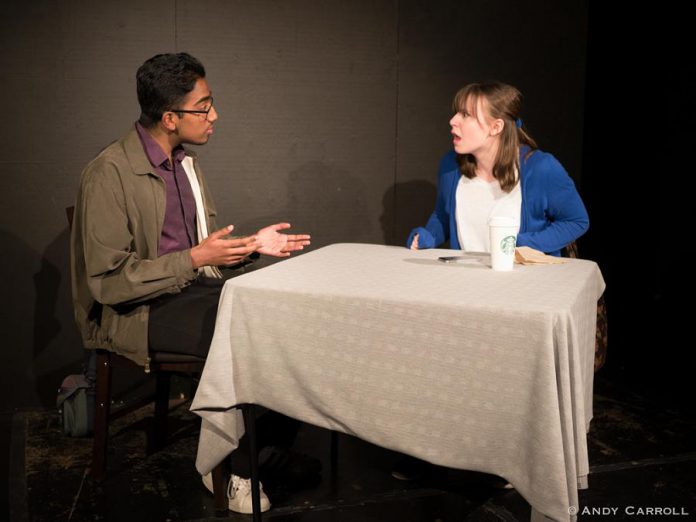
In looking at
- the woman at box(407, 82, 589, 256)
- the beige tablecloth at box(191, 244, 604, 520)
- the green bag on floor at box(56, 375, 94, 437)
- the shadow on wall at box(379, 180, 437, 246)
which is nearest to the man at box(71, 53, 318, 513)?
the green bag on floor at box(56, 375, 94, 437)

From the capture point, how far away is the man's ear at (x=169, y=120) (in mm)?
2420

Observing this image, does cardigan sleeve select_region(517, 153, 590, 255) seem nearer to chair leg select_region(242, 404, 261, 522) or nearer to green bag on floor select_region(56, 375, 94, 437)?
chair leg select_region(242, 404, 261, 522)

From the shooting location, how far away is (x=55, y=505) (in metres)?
2.30

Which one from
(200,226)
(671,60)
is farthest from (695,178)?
(200,226)

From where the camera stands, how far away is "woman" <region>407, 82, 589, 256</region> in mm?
2490

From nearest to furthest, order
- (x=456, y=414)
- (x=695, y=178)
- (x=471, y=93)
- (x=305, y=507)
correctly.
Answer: (x=456, y=414) < (x=305, y=507) < (x=471, y=93) < (x=695, y=178)

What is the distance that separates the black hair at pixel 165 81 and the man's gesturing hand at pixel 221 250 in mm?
543

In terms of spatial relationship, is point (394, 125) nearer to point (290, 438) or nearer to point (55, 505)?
point (290, 438)

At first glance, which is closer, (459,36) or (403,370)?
(403,370)

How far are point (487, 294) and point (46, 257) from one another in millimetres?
2054

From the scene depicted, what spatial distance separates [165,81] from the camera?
2.37 m

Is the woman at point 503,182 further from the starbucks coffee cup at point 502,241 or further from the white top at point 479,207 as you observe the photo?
the starbucks coffee cup at point 502,241

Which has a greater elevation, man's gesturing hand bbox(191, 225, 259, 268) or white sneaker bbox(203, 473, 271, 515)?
man's gesturing hand bbox(191, 225, 259, 268)

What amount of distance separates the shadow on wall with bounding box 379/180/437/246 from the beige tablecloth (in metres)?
1.43
